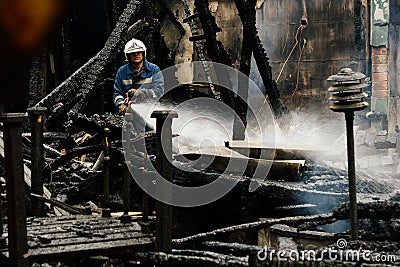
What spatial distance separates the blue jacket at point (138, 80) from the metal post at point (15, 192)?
197 inches

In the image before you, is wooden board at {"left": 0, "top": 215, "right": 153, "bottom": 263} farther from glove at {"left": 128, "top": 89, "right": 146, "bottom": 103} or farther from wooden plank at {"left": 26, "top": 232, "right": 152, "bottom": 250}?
glove at {"left": 128, "top": 89, "right": 146, "bottom": 103}

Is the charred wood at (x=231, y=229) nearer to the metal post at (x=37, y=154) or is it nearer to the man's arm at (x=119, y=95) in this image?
the metal post at (x=37, y=154)

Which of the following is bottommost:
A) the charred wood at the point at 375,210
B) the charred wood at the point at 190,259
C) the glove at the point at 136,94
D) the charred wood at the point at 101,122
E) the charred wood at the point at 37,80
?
the charred wood at the point at 190,259

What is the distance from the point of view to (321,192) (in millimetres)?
5609

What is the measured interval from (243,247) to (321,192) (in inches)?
76.3

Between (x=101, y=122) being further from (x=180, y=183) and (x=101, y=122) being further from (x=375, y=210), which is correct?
(x=375, y=210)

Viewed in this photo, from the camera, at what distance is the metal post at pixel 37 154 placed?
5219 mm

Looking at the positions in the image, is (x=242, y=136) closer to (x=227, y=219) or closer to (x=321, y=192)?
(x=227, y=219)

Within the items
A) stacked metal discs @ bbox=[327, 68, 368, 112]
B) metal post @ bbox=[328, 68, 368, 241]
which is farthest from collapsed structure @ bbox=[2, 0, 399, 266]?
stacked metal discs @ bbox=[327, 68, 368, 112]

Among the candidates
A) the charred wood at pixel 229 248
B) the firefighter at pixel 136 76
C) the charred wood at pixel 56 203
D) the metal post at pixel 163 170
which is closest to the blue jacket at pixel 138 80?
the firefighter at pixel 136 76

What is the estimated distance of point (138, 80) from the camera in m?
8.20

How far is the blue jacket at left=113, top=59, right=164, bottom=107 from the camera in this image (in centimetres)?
811

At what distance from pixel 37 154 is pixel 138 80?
3.12 meters

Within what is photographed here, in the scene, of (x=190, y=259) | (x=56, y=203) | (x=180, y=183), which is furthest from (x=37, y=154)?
(x=190, y=259)
